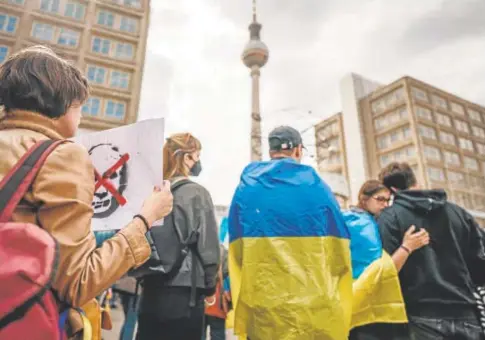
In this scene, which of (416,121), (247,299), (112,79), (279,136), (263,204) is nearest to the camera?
(247,299)

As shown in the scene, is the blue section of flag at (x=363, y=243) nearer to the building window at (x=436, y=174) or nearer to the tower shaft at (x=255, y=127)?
the tower shaft at (x=255, y=127)

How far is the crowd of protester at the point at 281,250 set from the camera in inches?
39.3

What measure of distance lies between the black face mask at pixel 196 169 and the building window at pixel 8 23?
25821mm

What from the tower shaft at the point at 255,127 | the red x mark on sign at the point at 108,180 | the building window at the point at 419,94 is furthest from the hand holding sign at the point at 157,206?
the building window at the point at 419,94

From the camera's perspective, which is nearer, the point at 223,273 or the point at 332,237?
the point at 332,237

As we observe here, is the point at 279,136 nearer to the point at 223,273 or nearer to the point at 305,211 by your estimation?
the point at 305,211

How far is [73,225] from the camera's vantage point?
81 centimetres

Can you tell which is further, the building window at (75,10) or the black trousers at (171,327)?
the building window at (75,10)

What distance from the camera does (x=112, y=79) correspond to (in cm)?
2555

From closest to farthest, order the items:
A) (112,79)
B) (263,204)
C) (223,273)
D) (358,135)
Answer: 1. (263,204)
2. (223,273)
3. (112,79)
4. (358,135)

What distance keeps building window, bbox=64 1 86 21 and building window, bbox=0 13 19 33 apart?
336 cm

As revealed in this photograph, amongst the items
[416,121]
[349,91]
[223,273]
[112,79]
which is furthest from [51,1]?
[416,121]

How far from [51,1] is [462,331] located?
95.5 feet

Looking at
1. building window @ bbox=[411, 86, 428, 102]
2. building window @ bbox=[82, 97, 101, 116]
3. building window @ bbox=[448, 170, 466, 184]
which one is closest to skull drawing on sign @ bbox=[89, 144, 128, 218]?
building window @ bbox=[82, 97, 101, 116]
